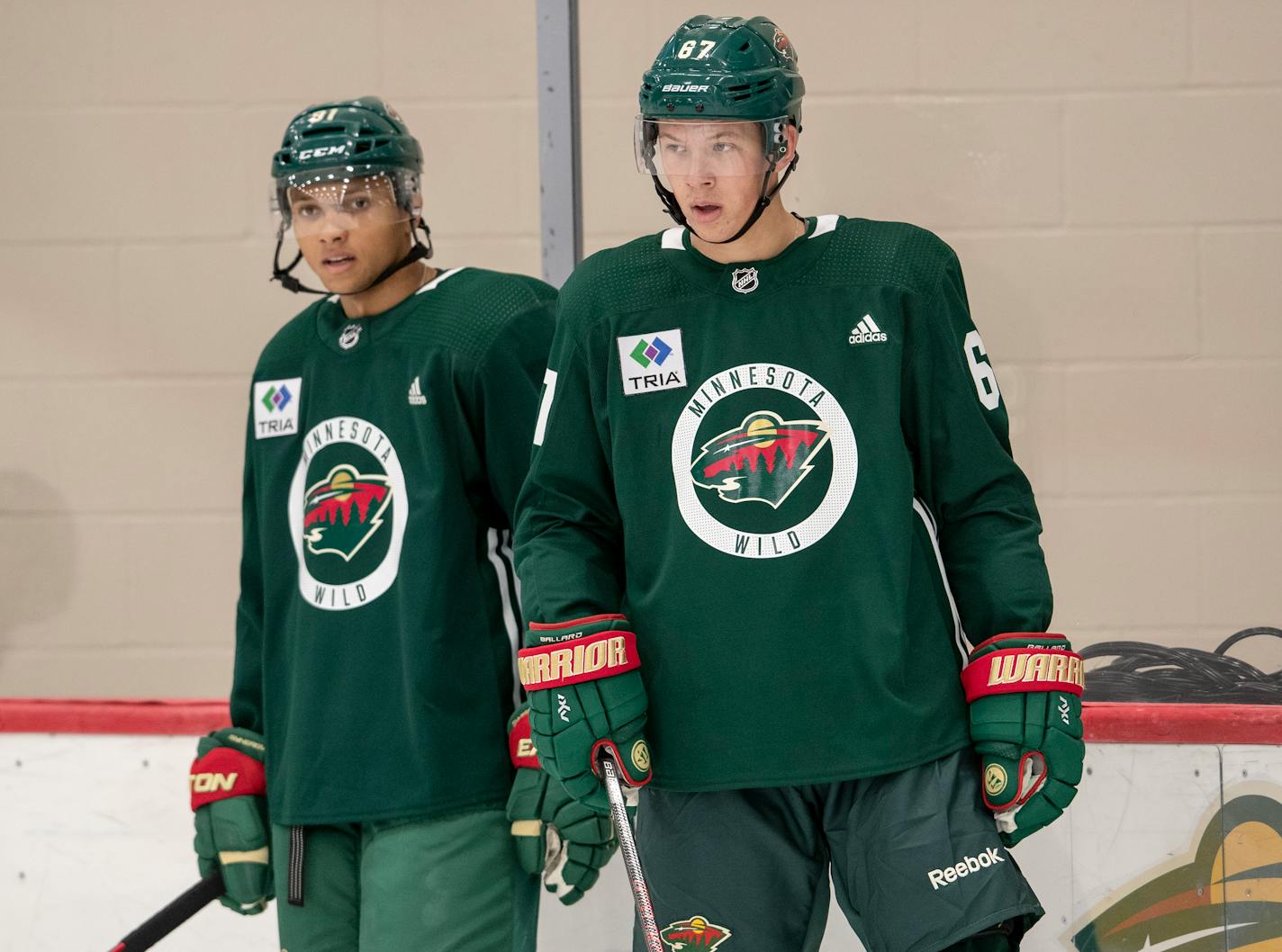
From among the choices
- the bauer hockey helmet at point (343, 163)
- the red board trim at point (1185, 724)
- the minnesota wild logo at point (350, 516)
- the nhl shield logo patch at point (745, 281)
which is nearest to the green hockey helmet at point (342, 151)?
the bauer hockey helmet at point (343, 163)

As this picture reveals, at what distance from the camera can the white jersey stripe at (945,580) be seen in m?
1.62

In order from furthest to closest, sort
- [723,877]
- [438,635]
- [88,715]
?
[88,715], [438,635], [723,877]

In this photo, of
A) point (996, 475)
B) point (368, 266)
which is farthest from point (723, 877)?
point (368, 266)

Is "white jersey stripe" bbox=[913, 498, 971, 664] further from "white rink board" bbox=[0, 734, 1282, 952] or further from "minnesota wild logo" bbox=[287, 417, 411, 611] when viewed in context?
"white rink board" bbox=[0, 734, 1282, 952]

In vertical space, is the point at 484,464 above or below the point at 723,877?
above

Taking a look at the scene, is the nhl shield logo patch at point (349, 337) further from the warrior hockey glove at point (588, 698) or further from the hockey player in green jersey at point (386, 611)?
the warrior hockey glove at point (588, 698)

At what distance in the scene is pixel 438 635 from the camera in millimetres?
1857

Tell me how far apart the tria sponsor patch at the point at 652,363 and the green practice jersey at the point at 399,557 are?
327mm

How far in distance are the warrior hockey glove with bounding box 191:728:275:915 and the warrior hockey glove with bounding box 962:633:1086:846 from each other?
956 millimetres

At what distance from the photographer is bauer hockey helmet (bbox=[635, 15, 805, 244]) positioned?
157 cm

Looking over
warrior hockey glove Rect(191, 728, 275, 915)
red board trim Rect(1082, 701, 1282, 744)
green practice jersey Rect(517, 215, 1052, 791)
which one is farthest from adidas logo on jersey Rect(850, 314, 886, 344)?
warrior hockey glove Rect(191, 728, 275, 915)

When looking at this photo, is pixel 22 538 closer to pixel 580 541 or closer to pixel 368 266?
pixel 368 266

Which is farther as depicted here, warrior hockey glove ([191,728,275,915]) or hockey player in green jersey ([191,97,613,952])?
warrior hockey glove ([191,728,275,915])

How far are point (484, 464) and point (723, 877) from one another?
636mm
